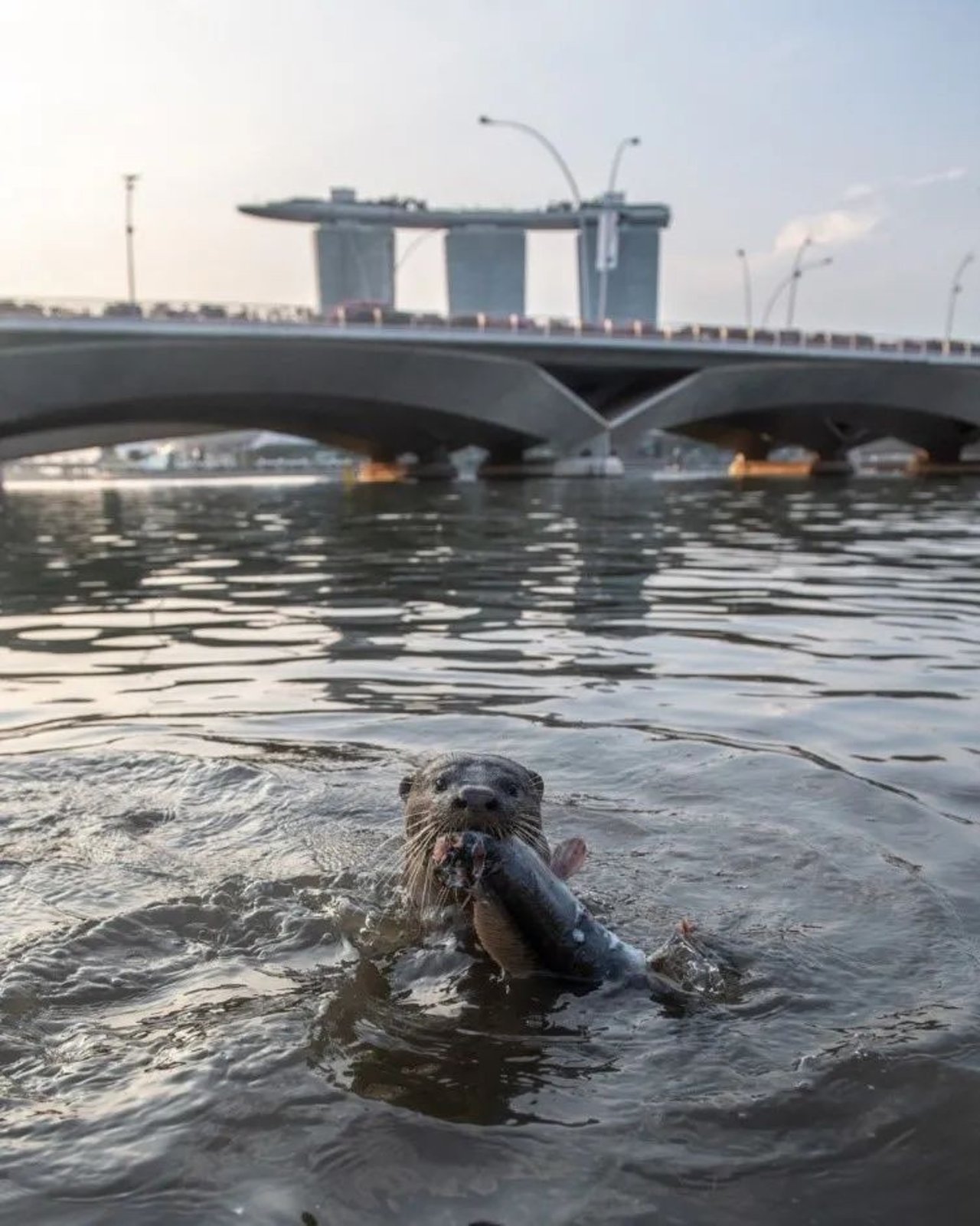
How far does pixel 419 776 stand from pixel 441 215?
15482 cm

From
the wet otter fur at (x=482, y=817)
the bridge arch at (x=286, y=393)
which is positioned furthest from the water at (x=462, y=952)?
the bridge arch at (x=286, y=393)

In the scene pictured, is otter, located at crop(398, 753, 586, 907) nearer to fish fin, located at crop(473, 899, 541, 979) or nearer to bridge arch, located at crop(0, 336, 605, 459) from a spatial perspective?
fish fin, located at crop(473, 899, 541, 979)

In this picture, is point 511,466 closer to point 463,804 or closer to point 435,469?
point 435,469

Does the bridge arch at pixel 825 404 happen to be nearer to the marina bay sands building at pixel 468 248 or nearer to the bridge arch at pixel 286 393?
the bridge arch at pixel 286 393

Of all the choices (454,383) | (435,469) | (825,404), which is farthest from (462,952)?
(825,404)

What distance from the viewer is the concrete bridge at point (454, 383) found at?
4812 cm

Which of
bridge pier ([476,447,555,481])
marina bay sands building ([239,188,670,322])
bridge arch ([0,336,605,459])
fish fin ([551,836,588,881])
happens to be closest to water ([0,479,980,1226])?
fish fin ([551,836,588,881])

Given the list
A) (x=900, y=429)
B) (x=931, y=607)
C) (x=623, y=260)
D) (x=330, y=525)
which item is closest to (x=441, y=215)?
(x=623, y=260)

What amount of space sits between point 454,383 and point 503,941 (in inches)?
2068

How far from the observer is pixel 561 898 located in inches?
143

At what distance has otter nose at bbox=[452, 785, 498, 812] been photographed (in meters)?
3.40

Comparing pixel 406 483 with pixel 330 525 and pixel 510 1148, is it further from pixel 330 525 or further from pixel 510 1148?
pixel 510 1148

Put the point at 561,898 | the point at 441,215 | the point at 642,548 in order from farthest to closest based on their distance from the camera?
1. the point at 441,215
2. the point at 642,548
3. the point at 561,898

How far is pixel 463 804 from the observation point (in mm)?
3410
